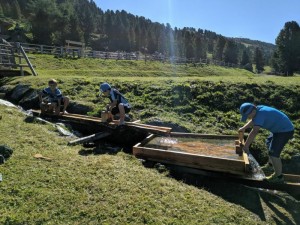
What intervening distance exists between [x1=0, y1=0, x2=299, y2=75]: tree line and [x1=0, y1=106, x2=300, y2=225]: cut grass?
186 feet

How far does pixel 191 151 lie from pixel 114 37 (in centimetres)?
11837

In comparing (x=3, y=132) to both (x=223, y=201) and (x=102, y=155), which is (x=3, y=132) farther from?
(x=223, y=201)

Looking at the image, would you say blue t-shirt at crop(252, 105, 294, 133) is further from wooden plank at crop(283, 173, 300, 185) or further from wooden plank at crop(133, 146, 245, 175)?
wooden plank at crop(283, 173, 300, 185)

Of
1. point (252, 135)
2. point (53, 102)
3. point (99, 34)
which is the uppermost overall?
point (99, 34)

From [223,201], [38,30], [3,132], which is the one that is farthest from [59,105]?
[38,30]

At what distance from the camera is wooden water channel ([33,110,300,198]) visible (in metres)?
7.58

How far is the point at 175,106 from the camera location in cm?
1452

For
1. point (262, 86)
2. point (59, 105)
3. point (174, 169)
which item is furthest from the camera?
point (262, 86)

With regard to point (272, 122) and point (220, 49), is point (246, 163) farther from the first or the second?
point (220, 49)

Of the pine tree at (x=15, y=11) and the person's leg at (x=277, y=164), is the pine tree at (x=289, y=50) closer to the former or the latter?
the person's leg at (x=277, y=164)

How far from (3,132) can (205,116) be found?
28.8 ft

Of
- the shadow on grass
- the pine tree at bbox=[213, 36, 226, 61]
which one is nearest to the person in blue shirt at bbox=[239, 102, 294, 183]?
the shadow on grass

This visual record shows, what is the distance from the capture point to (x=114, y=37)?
12150 centimetres

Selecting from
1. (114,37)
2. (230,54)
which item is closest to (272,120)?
(230,54)
